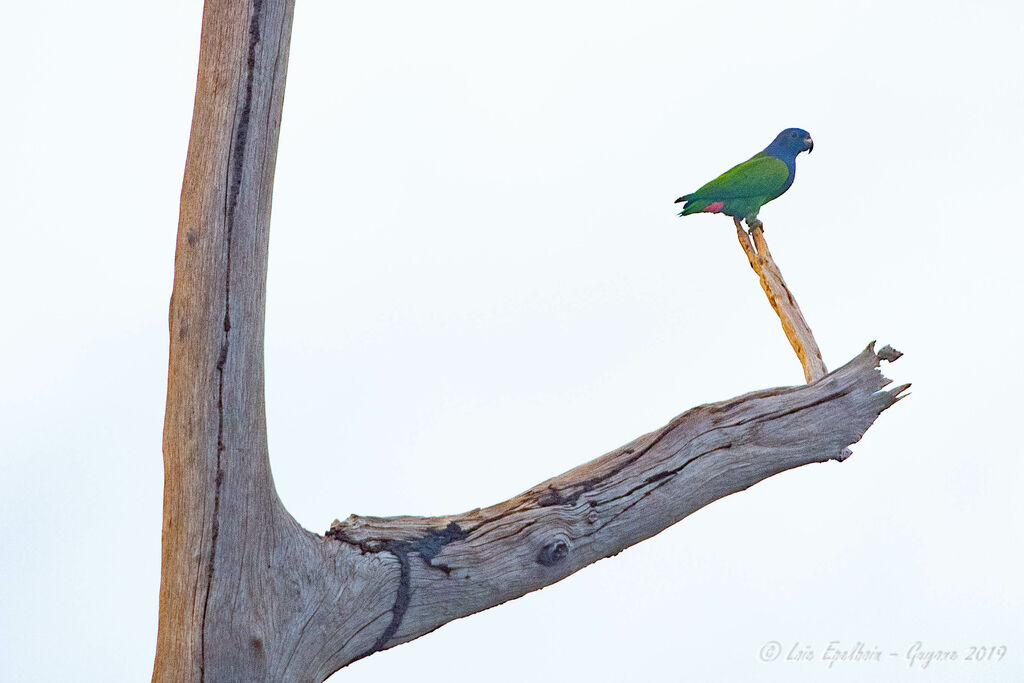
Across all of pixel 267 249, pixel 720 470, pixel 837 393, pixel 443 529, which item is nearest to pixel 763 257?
pixel 837 393

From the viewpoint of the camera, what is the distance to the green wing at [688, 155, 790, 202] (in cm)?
318

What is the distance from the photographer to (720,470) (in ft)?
8.97

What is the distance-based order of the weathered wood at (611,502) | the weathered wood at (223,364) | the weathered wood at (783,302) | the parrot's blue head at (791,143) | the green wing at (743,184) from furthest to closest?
the parrot's blue head at (791,143)
the green wing at (743,184)
the weathered wood at (783,302)
the weathered wood at (611,502)
the weathered wood at (223,364)

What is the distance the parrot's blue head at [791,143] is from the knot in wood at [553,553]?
150 cm

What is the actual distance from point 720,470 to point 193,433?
130cm

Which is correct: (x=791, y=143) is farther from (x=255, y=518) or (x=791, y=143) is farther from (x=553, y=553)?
(x=255, y=518)

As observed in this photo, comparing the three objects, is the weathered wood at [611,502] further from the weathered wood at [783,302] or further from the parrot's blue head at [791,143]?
the parrot's blue head at [791,143]

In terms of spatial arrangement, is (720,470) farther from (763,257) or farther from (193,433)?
(193,433)

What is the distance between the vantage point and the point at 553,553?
2592mm

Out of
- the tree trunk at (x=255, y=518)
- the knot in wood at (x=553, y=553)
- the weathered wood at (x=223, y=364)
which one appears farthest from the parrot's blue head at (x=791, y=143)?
the weathered wood at (x=223, y=364)

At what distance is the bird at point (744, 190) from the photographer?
318 cm

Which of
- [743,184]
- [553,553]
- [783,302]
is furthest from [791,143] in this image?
[553,553]

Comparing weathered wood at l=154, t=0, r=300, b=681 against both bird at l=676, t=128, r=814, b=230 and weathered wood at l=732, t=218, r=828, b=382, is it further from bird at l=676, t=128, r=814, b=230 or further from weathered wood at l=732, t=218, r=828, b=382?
weathered wood at l=732, t=218, r=828, b=382

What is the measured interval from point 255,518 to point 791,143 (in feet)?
6.78
